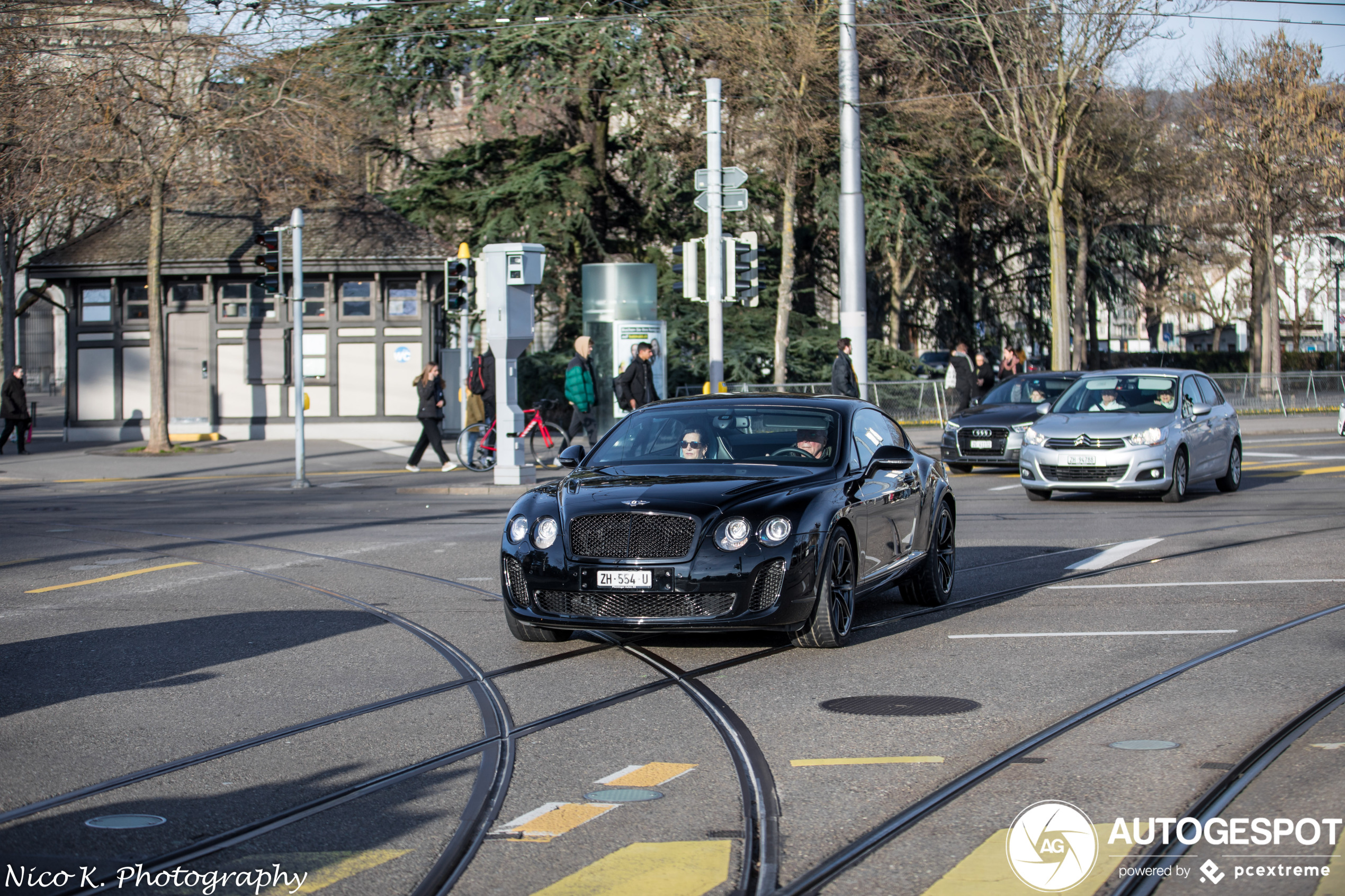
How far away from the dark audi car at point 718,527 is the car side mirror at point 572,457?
0.01 meters

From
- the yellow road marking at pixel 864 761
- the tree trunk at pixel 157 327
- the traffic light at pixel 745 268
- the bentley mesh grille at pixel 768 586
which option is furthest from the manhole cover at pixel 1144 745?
the tree trunk at pixel 157 327

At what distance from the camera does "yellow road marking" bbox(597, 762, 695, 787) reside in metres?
5.56

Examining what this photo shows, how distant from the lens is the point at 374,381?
3328 centimetres

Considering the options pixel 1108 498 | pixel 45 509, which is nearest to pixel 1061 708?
pixel 1108 498

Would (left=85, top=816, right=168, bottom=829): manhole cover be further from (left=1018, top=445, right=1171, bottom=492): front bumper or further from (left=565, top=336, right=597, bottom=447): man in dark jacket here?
(left=565, top=336, right=597, bottom=447): man in dark jacket

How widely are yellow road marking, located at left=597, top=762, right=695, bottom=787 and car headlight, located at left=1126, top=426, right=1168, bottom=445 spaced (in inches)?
491

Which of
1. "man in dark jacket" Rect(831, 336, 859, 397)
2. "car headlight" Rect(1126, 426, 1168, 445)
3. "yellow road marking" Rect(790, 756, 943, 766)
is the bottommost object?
"yellow road marking" Rect(790, 756, 943, 766)

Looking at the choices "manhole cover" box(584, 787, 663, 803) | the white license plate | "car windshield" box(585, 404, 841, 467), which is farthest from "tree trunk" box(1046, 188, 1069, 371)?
"manhole cover" box(584, 787, 663, 803)

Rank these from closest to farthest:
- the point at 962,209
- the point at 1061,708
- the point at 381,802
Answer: the point at 381,802 → the point at 1061,708 → the point at 962,209

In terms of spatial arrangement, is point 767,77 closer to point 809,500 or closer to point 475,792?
point 809,500

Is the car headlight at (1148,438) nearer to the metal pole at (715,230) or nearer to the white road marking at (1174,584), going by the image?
the white road marking at (1174,584)

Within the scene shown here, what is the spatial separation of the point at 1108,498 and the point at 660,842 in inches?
579

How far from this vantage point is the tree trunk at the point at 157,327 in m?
28.1

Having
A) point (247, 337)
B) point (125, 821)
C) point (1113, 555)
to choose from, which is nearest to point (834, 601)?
point (125, 821)
